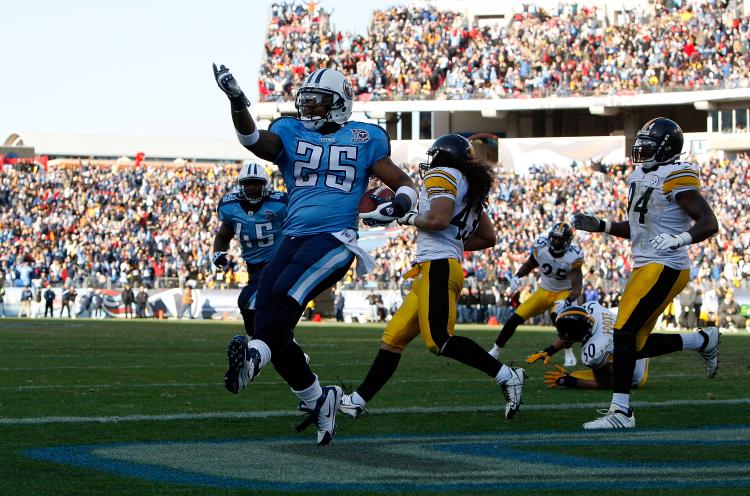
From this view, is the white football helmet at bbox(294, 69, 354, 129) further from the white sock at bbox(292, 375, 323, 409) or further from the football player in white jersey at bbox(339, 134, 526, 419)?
the white sock at bbox(292, 375, 323, 409)

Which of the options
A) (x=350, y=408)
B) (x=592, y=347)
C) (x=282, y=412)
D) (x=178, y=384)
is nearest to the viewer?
(x=350, y=408)

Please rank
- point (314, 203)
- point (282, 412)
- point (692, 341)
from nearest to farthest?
point (314, 203), point (282, 412), point (692, 341)

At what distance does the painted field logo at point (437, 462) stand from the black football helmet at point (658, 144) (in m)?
1.88

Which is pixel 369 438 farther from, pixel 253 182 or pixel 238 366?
pixel 253 182

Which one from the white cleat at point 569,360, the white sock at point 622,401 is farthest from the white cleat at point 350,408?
the white cleat at point 569,360

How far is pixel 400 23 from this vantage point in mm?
48469

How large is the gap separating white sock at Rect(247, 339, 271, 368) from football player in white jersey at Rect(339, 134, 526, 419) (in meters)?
1.75

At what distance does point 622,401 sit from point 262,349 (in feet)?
8.48

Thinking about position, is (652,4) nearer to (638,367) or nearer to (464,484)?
(638,367)

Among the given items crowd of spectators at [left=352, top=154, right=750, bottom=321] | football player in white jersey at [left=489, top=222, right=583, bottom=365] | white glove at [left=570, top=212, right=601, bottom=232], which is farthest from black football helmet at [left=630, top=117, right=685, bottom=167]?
crowd of spectators at [left=352, top=154, right=750, bottom=321]

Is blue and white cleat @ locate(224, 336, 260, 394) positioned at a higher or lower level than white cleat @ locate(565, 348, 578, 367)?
higher

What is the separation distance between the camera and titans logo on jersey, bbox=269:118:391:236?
21.5 feet

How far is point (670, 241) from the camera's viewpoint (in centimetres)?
750

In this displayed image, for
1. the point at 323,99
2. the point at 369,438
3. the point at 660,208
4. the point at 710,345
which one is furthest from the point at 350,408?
the point at 710,345
